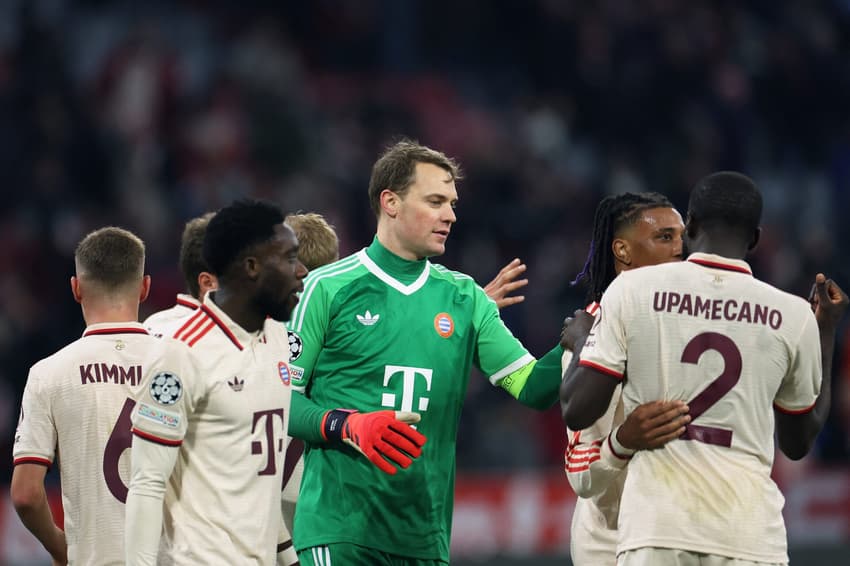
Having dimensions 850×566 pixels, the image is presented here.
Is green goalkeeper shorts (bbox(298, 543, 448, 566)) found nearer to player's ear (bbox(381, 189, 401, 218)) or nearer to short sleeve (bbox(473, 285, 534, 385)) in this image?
short sleeve (bbox(473, 285, 534, 385))

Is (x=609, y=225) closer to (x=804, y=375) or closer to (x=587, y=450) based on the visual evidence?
(x=587, y=450)

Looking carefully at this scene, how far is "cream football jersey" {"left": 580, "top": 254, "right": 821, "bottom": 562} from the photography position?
179 inches

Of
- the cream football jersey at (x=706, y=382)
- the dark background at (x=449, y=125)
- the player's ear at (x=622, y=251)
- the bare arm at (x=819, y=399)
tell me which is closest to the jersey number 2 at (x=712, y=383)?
the cream football jersey at (x=706, y=382)

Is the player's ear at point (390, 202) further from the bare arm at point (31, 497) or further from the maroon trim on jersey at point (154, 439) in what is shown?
the maroon trim on jersey at point (154, 439)

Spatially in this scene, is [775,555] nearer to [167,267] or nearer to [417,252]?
[417,252]

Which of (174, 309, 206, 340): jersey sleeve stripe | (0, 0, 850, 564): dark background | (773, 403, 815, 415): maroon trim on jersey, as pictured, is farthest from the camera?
(0, 0, 850, 564): dark background

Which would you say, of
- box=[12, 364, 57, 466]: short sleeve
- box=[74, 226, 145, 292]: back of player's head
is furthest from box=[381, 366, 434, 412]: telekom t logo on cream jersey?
box=[12, 364, 57, 466]: short sleeve

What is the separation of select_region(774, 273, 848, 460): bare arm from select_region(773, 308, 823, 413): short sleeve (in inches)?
1.6

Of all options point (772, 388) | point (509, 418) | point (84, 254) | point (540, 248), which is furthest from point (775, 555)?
point (540, 248)

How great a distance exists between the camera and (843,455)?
1195 cm

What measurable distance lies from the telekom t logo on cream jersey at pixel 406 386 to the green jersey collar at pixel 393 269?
0.36 meters

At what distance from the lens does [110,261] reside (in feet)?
17.2

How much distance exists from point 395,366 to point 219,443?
144cm

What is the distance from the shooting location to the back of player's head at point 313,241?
6.52 m
